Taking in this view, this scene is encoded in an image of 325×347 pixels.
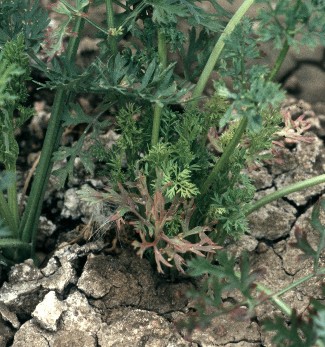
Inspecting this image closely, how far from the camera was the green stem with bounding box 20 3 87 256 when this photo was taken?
2.13 m

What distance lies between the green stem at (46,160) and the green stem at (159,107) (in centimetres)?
24

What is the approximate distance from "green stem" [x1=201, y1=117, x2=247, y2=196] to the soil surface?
313 millimetres

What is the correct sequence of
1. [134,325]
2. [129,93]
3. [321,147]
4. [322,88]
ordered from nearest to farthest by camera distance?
[129,93] → [134,325] → [321,147] → [322,88]

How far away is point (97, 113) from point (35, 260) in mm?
486

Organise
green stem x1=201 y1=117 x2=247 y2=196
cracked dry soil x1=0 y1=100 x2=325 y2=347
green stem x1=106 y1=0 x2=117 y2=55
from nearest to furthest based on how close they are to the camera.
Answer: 1. green stem x1=201 y1=117 x2=247 y2=196
2. green stem x1=106 y1=0 x2=117 y2=55
3. cracked dry soil x1=0 y1=100 x2=325 y2=347

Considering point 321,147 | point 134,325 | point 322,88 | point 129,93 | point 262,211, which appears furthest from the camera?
point 322,88

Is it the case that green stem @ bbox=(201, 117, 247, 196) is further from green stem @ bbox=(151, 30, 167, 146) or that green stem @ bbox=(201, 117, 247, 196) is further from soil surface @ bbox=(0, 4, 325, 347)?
soil surface @ bbox=(0, 4, 325, 347)

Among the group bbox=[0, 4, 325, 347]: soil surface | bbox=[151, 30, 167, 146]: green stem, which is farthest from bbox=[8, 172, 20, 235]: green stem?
bbox=[151, 30, 167, 146]: green stem

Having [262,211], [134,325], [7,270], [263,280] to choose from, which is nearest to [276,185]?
[262,211]

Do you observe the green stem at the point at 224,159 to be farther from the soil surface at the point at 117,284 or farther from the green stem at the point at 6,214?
the green stem at the point at 6,214

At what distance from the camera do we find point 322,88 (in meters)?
2.88

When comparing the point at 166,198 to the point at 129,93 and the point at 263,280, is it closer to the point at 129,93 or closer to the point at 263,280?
the point at 129,93

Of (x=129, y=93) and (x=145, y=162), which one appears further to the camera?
(x=145, y=162)

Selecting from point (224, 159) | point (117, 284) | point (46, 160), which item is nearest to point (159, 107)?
point (224, 159)
